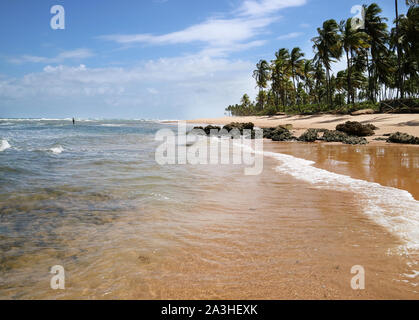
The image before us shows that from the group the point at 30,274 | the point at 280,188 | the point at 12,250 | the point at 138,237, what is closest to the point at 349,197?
the point at 280,188

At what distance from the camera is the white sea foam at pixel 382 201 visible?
129 inches

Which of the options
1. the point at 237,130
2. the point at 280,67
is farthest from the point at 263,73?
the point at 237,130

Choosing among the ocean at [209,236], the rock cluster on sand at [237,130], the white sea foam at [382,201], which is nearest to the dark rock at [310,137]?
the rock cluster on sand at [237,130]

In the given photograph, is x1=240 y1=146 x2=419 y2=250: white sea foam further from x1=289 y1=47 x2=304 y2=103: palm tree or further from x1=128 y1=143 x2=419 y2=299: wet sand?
x1=289 y1=47 x2=304 y2=103: palm tree

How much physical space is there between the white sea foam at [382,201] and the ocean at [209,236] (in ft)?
0.08

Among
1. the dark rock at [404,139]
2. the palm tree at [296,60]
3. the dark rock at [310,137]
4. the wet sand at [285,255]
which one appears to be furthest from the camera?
the palm tree at [296,60]

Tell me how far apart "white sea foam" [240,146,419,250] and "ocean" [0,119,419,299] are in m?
0.02

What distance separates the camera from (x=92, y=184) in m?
6.16

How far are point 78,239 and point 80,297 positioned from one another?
127 centimetres

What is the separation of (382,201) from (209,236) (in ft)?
10.6

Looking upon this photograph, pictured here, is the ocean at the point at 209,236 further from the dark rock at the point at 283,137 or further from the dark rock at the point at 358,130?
the dark rock at the point at 283,137

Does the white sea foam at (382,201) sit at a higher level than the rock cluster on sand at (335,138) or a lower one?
lower

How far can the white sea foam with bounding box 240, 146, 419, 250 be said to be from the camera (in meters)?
3.28

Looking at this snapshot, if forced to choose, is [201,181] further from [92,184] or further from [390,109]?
[390,109]
